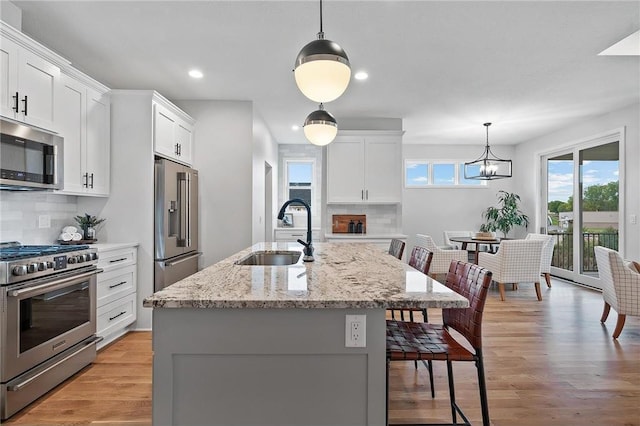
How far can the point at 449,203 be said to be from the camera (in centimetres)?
780

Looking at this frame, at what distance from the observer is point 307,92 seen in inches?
70.4

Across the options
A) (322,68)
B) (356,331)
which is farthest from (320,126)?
(356,331)

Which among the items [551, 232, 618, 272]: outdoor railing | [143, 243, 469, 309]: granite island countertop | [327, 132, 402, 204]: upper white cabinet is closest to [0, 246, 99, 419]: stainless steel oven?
[143, 243, 469, 309]: granite island countertop

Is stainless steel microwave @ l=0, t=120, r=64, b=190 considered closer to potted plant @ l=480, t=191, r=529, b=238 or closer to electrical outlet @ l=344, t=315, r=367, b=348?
electrical outlet @ l=344, t=315, r=367, b=348

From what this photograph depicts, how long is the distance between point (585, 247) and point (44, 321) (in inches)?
276

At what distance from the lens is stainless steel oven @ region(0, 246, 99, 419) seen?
204 cm

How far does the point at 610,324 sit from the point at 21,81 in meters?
5.64

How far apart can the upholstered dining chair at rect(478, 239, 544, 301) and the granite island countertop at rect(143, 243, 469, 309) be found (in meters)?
3.62

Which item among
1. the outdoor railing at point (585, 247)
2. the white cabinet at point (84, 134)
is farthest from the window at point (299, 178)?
the outdoor railing at point (585, 247)

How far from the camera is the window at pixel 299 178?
24.7 feet

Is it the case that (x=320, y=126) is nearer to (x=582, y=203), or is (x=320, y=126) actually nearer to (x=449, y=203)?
(x=582, y=203)

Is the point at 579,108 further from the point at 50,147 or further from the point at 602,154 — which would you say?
the point at 50,147

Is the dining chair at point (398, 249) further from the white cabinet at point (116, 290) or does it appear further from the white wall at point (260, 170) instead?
the white cabinet at point (116, 290)

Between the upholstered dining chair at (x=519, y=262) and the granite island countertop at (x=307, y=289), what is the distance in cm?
362
